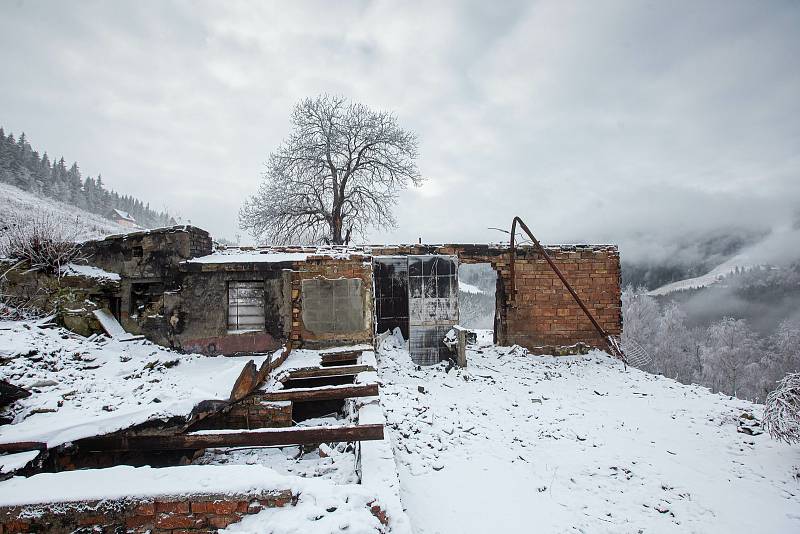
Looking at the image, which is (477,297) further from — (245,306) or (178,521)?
(178,521)

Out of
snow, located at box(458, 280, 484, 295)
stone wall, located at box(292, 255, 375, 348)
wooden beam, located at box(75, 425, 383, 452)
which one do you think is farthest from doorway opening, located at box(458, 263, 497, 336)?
wooden beam, located at box(75, 425, 383, 452)

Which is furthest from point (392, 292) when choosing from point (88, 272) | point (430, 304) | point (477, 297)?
point (477, 297)

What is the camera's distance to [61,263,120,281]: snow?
7.70 meters

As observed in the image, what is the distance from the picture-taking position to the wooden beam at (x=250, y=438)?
4371 mm

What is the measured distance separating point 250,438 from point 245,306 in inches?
167

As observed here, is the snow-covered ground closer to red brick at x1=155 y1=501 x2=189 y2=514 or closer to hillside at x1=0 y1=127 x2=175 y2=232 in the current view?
red brick at x1=155 y1=501 x2=189 y2=514

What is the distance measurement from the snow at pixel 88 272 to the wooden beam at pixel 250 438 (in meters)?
4.87

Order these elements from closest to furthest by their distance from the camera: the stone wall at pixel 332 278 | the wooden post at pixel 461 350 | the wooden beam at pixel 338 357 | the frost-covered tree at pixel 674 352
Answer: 1. the wooden beam at pixel 338 357
2. the stone wall at pixel 332 278
3. the wooden post at pixel 461 350
4. the frost-covered tree at pixel 674 352

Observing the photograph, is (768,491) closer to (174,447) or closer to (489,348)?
(489,348)

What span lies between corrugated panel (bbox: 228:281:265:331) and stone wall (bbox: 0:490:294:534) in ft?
16.3

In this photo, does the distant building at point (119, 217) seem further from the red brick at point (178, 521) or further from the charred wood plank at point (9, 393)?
the red brick at point (178, 521)

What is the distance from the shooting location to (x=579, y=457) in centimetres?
553

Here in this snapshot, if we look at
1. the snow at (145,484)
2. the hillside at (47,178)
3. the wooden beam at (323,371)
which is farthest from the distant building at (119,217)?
the snow at (145,484)

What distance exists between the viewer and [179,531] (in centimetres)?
320
